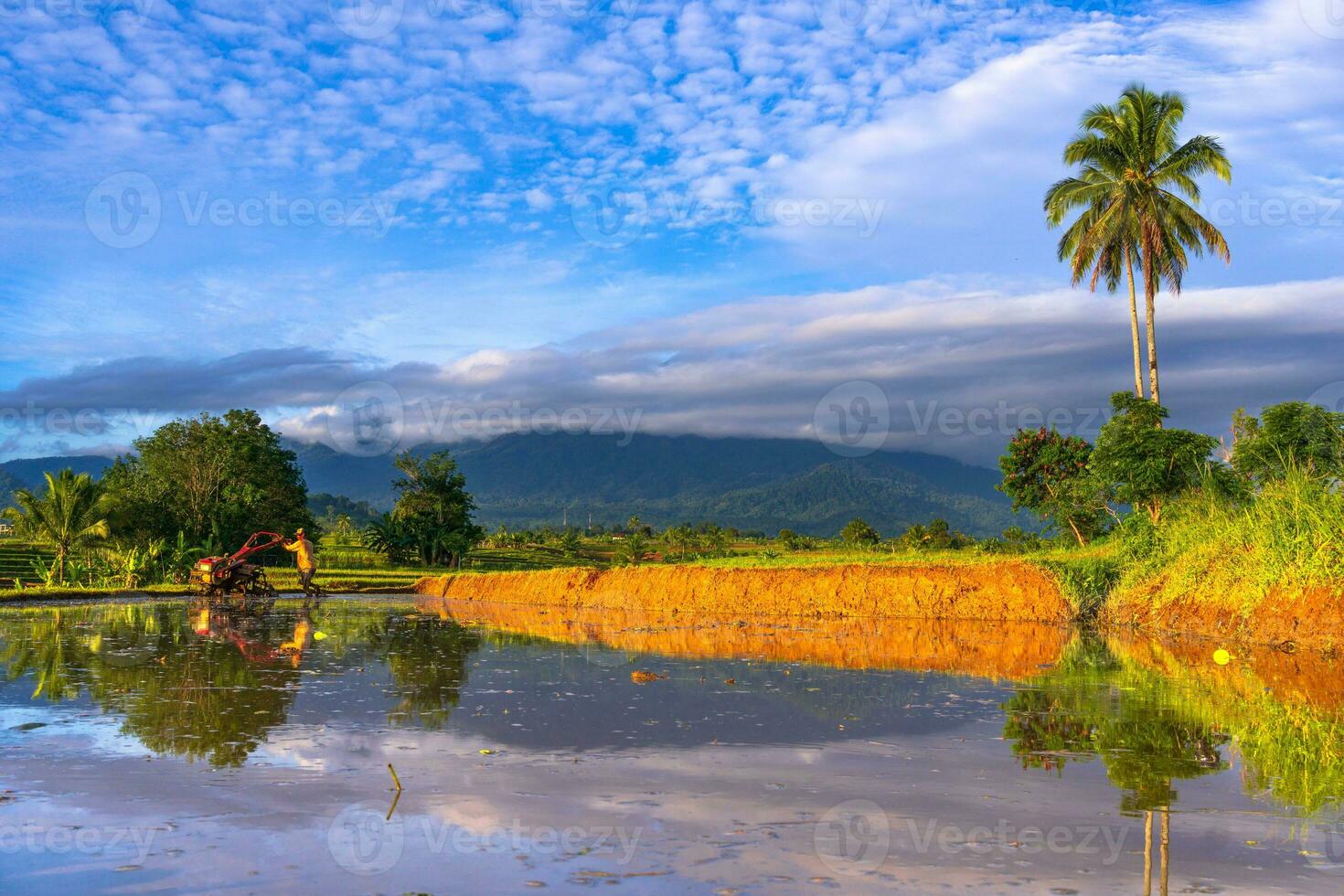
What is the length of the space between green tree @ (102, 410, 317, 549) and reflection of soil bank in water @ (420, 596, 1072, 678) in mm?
31715

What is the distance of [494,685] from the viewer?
12.0 metres

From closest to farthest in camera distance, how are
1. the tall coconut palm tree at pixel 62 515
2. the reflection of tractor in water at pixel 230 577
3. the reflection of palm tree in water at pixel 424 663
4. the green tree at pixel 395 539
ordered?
the reflection of palm tree in water at pixel 424 663
the reflection of tractor in water at pixel 230 577
the tall coconut palm tree at pixel 62 515
the green tree at pixel 395 539

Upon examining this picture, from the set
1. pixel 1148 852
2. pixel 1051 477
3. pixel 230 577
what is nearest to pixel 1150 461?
pixel 1051 477

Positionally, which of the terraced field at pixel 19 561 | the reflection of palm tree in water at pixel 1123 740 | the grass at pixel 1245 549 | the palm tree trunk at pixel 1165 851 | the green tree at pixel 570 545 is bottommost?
the green tree at pixel 570 545

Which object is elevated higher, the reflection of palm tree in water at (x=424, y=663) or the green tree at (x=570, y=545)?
the reflection of palm tree in water at (x=424, y=663)

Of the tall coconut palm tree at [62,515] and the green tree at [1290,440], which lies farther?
the tall coconut palm tree at [62,515]

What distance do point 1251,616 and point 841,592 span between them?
8.23m

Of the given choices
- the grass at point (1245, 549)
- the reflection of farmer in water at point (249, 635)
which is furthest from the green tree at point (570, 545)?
the grass at point (1245, 549)

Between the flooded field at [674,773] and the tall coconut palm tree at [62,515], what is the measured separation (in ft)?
99.6

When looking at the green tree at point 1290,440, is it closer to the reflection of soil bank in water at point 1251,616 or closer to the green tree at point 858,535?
the reflection of soil bank in water at point 1251,616

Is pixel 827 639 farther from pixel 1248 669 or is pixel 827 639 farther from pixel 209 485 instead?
pixel 209 485

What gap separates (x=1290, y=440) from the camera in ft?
90.1

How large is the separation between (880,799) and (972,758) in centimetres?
164

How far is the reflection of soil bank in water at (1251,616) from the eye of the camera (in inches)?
600
